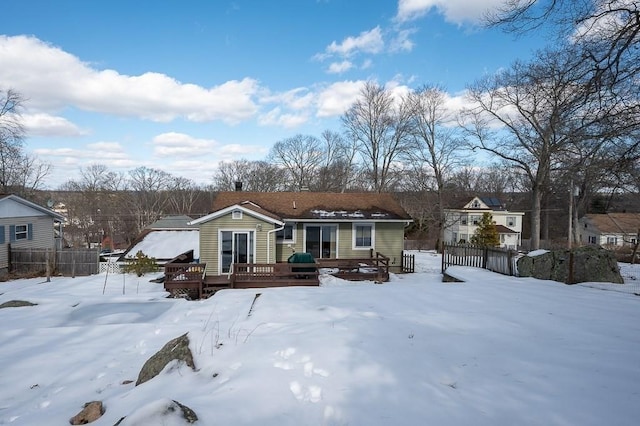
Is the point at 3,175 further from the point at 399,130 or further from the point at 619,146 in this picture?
the point at 619,146

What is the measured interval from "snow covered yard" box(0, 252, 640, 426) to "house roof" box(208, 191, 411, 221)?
29.1ft

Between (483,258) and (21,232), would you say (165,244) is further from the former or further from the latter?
(483,258)

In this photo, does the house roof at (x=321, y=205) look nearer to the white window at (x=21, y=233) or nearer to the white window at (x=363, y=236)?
the white window at (x=363, y=236)

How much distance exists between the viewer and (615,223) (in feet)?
128

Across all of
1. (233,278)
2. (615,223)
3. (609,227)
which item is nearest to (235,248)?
(233,278)

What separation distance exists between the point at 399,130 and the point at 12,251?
32.4 meters

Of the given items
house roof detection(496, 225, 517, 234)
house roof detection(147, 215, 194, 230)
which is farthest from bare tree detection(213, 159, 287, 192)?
house roof detection(496, 225, 517, 234)

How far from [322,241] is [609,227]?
3941 cm

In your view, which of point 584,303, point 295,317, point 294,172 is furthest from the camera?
point 294,172

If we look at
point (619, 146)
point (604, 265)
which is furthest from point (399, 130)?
point (619, 146)

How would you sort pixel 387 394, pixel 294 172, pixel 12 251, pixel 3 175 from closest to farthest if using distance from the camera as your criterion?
pixel 387 394 → pixel 12 251 → pixel 3 175 → pixel 294 172

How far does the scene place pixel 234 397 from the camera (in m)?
3.91

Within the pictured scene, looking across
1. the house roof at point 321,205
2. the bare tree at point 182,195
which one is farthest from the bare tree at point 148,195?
the house roof at point 321,205

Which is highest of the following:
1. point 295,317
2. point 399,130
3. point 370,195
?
point 399,130
